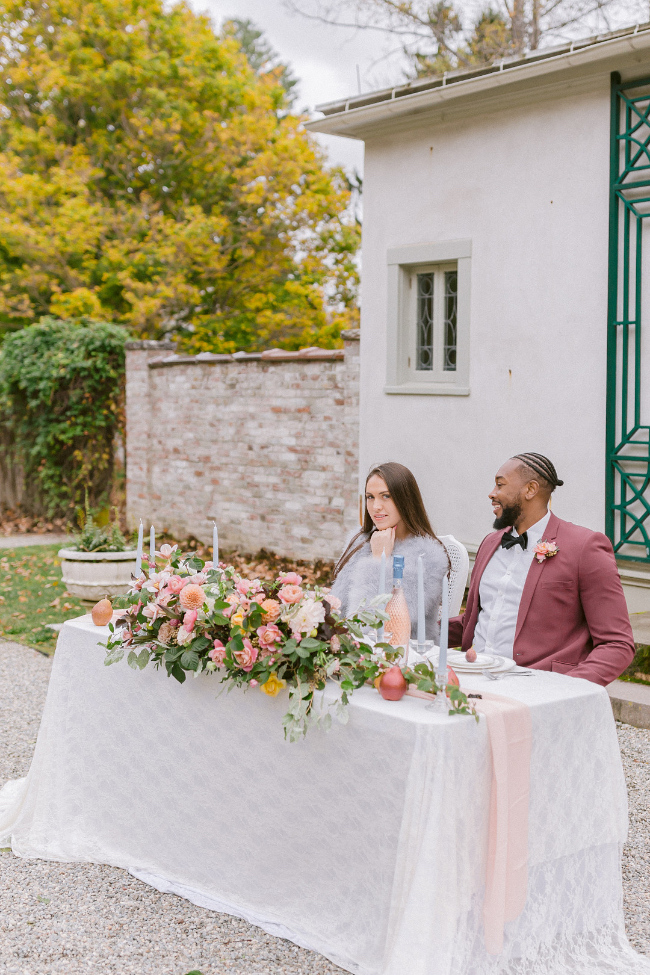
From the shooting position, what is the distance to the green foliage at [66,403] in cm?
1248

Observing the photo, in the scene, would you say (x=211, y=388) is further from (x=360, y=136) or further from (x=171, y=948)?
(x=171, y=948)

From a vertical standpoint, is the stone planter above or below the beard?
below

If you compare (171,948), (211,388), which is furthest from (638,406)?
(211,388)

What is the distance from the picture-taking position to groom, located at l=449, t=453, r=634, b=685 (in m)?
3.34

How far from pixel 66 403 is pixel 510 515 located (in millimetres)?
9912

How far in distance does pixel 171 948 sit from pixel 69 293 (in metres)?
13.6

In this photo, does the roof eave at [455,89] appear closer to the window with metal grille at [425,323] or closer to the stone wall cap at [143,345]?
the window with metal grille at [425,323]

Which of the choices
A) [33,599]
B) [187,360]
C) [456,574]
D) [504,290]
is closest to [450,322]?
[504,290]

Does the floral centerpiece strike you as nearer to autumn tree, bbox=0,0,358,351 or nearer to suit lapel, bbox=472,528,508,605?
suit lapel, bbox=472,528,508,605

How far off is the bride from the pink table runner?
1.19m

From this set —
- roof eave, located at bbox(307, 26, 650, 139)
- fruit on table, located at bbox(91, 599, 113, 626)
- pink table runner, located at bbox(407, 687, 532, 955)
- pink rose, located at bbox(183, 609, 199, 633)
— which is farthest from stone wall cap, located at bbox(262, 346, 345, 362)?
pink table runner, located at bbox(407, 687, 532, 955)

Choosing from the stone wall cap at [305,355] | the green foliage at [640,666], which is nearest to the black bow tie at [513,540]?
the green foliage at [640,666]

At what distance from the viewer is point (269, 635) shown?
2838 millimetres

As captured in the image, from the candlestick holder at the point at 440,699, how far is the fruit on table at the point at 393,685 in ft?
0.29
